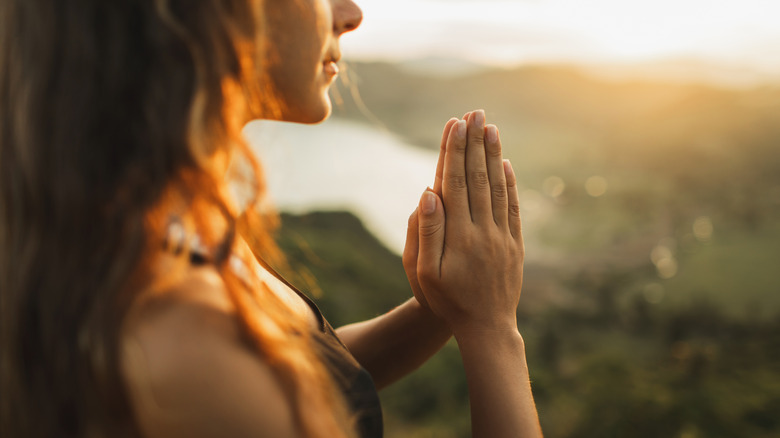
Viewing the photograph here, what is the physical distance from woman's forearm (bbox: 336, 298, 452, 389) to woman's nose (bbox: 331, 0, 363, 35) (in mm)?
794

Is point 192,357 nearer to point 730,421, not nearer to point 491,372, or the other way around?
point 491,372

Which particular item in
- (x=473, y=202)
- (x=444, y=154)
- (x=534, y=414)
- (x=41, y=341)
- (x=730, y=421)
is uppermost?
(x=444, y=154)

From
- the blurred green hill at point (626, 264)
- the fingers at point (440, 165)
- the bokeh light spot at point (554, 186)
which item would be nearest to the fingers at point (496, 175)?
the fingers at point (440, 165)

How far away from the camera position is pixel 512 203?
132 centimetres

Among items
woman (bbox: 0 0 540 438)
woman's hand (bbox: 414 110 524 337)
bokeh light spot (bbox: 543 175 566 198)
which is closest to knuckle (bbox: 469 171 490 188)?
woman's hand (bbox: 414 110 524 337)

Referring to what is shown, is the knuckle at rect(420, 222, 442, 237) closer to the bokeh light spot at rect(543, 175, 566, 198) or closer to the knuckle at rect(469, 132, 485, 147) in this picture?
the knuckle at rect(469, 132, 485, 147)

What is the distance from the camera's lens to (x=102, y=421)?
712 mm

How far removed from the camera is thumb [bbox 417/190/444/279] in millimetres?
1240

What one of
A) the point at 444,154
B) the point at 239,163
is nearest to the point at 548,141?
the point at 444,154

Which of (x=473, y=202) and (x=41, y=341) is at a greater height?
(x=473, y=202)

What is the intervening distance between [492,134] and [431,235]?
292 mm

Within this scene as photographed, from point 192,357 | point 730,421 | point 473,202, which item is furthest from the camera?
point 730,421

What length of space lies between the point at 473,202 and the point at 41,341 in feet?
2.99

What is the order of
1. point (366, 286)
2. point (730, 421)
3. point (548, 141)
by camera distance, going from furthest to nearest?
point (548, 141), point (366, 286), point (730, 421)
